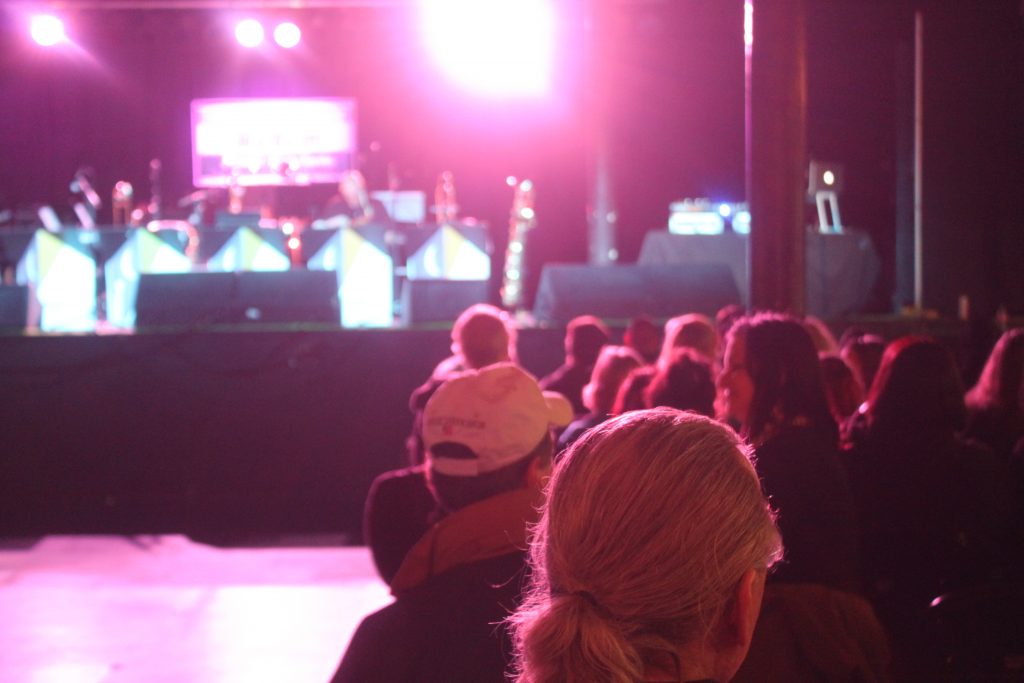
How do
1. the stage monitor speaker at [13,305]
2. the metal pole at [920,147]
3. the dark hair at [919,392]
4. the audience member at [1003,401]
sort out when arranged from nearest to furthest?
the dark hair at [919,392]
the audience member at [1003,401]
the stage monitor speaker at [13,305]
the metal pole at [920,147]

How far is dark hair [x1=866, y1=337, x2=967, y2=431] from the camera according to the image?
2.83 meters

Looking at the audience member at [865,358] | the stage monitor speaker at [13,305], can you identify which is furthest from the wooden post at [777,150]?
the stage monitor speaker at [13,305]

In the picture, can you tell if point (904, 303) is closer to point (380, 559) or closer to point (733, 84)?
point (733, 84)

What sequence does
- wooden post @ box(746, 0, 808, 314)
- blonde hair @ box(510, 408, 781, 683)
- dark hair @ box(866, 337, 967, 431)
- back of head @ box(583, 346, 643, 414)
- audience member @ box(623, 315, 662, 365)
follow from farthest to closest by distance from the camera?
wooden post @ box(746, 0, 808, 314) < audience member @ box(623, 315, 662, 365) < back of head @ box(583, 346, 643, 414) < dark hair @ box(866, 337, 967, 431) < blonde hair @ box(510, 408, 781, 683)

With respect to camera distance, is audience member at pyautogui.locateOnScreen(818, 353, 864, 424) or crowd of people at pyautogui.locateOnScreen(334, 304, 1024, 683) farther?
audience member at pyautogui.locateOnScreen(818, 353, 864, 424)

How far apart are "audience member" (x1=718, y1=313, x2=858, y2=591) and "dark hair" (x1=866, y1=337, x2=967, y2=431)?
0.81 ft

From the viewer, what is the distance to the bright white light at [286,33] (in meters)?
13.0

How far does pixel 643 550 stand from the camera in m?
0.95

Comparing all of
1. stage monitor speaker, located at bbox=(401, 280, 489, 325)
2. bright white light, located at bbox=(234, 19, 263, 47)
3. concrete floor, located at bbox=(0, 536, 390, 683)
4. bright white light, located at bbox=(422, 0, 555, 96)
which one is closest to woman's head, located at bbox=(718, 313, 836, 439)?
concrete floor, located at bbox=(0, 536, 390, 683)

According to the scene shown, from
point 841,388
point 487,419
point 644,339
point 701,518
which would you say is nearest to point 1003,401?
point 841,388

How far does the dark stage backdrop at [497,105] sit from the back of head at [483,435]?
10280 millimetres

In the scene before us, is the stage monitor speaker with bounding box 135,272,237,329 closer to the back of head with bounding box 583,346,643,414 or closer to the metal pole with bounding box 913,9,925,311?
the back of head with bounding box 583,346,643,414

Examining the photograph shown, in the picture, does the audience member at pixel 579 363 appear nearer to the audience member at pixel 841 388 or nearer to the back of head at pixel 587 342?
the back of head at pixel 587 342

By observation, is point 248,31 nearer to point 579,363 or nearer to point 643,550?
point 579,363
